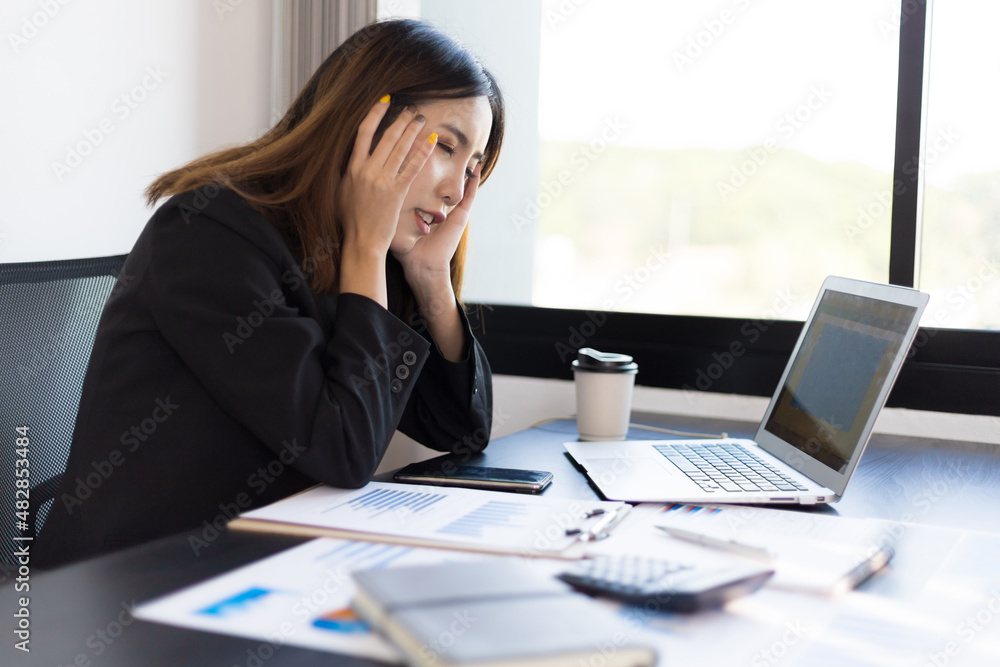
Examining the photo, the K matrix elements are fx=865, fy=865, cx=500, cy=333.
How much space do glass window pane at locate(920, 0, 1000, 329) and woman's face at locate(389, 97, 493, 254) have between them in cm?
86

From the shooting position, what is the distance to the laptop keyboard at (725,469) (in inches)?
40.3

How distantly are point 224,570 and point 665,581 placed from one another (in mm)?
341

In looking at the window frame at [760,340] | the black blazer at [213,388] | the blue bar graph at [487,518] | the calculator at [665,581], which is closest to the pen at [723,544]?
the calculator at [665,581]

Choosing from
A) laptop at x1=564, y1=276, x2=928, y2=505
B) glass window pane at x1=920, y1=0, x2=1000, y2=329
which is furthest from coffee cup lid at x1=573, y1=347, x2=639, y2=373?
glass window pane at x1=920, y1=0, x2=1000, y2=329

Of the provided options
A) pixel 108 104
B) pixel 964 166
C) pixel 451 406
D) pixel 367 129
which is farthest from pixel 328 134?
pixel 964 166

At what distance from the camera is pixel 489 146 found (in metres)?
1.38

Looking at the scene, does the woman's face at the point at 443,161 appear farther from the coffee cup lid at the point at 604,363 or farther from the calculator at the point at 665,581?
the calculator at the point at 665,581

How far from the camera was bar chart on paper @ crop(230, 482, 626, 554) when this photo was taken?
768 millimetres

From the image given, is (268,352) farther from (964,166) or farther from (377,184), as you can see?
(964,166)

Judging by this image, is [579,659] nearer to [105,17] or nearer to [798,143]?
[798,143]

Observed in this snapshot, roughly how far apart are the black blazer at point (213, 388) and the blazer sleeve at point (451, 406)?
0.24 metres

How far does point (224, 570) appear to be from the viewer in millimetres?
680

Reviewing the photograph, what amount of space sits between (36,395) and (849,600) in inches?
36.7

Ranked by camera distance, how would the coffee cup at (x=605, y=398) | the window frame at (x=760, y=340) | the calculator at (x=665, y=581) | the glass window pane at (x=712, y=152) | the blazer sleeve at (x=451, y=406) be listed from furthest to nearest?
the glass window pane at (x=712, y=152) → the window frame at (x=760, y=340) → the coffee cup at (x=605, y=398) → the blazer sleeve at (x=451, y=406) → the calculator at (x=665, y=581)
